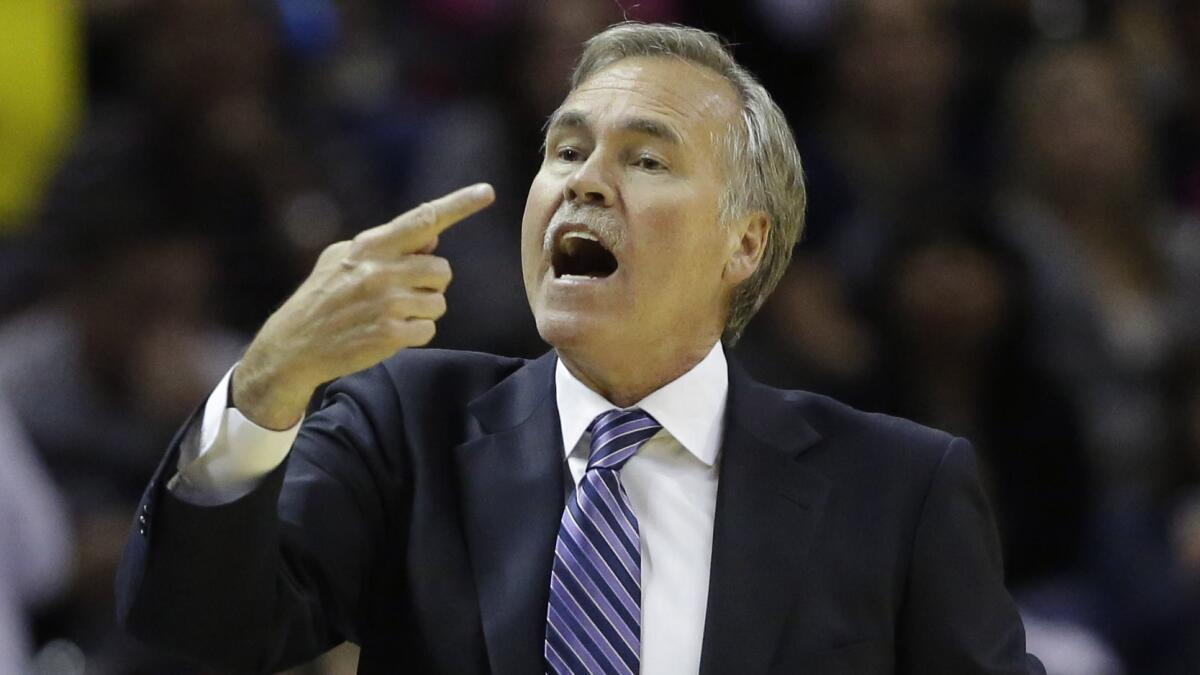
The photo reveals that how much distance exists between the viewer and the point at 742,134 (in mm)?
3094

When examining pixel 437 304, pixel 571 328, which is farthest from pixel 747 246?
pixel 437 304

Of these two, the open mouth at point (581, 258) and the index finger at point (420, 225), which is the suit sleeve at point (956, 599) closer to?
the open mouth at point (581, 258)

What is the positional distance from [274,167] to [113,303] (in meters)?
0.78

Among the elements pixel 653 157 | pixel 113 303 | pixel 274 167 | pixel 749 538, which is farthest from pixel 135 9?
pixel 749 538

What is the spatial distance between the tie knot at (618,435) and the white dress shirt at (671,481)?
14 mm

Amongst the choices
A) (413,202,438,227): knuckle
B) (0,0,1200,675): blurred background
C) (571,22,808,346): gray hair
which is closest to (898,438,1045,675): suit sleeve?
(571,22,808,346): gray hair

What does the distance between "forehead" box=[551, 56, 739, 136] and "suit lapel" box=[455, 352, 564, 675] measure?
0.43 meters

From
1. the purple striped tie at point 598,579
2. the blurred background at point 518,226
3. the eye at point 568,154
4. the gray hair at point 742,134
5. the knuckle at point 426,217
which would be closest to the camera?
the knuckle at point 426,217

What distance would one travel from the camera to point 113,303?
4.94 metres

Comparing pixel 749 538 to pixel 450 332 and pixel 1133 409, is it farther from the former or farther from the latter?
pixel 1133 409

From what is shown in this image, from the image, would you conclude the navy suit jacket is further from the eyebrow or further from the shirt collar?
the eyebrow

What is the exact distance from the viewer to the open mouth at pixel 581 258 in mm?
2898

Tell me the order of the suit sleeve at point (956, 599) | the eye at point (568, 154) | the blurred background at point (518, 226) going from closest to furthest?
the suit sleeve at point (956, 599) < the eye at point (568, 154) < the blurred background at point (518, 226)

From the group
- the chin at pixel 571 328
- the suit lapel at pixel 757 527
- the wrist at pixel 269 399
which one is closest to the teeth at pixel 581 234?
the chin at pixel 571 328
